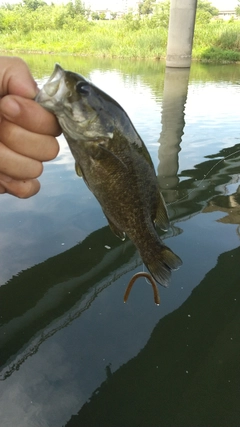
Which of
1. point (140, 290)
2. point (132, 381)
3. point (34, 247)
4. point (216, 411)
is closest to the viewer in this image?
point (216, 411)

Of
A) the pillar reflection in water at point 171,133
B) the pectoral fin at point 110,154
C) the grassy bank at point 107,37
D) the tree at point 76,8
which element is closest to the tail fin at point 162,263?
the pectoral fin at point 110,154

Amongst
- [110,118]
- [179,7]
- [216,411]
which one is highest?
[179,7]

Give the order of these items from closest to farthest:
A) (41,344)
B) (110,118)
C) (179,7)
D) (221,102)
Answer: (110,118)
(41,344)
(221,102)
(179,7)

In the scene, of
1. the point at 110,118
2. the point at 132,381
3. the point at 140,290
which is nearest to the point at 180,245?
the point at 140,290

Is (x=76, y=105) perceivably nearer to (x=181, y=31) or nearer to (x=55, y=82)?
(x=55, y=82)

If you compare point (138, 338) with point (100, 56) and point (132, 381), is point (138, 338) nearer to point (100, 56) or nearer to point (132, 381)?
point (132, 381)

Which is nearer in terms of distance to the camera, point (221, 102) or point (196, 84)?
point (221, 102)

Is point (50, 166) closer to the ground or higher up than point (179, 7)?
closer to the ground

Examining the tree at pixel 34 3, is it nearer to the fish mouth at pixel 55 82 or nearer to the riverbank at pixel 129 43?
the riverbank at pixel 129 43
